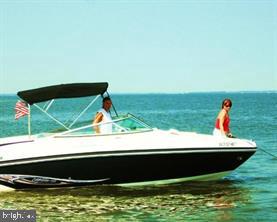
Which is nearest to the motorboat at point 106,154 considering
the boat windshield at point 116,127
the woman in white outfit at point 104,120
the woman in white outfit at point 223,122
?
the boat windshield at point 116,127

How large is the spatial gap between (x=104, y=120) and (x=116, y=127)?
32 cm

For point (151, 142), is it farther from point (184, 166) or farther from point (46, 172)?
point (46, 172)

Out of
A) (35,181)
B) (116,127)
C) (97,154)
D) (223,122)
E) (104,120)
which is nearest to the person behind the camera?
(97,154)

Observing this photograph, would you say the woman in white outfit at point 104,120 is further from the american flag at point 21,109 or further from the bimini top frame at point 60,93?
the american flag at point 21,109

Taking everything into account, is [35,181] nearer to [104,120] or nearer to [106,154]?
[106,154]

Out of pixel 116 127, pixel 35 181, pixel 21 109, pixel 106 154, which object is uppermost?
pixel 21 109

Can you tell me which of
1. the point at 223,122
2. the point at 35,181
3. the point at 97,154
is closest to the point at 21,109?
the point at 35,181

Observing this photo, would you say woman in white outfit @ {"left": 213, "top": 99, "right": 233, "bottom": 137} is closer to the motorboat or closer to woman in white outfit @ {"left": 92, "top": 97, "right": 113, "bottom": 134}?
the motorboat

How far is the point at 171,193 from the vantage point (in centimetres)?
1131

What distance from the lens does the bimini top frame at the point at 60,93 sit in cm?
1157

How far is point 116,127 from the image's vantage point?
11555mm

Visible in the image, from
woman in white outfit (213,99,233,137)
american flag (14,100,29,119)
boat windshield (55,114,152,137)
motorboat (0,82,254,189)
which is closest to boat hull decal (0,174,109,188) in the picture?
motorboat (0,82,254,189)

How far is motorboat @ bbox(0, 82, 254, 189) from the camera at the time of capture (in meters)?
10.9

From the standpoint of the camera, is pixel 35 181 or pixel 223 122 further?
pixel 223 122
